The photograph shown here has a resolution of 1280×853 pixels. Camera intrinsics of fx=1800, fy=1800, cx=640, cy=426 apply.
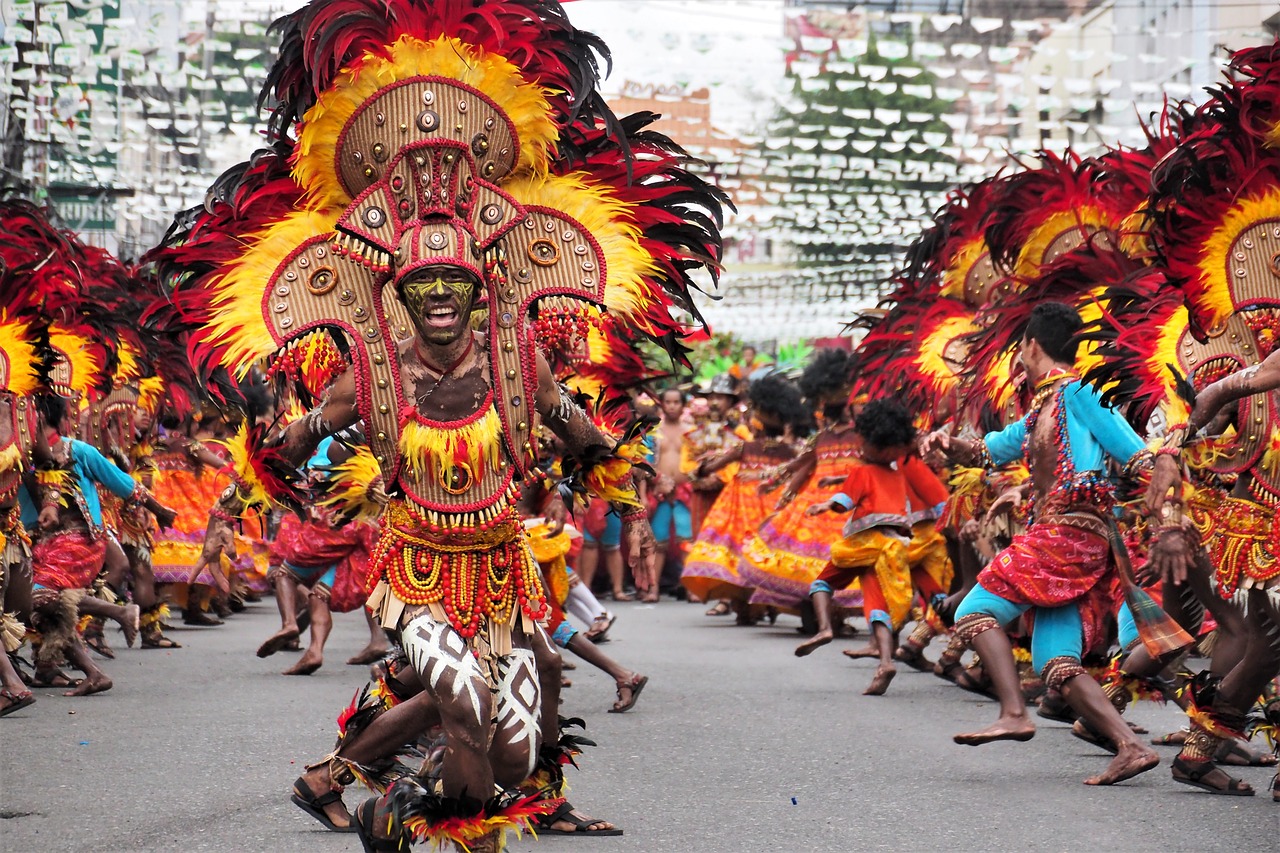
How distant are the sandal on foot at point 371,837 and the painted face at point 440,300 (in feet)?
4.76

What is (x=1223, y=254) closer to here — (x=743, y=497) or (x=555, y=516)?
(x=555, y=516)

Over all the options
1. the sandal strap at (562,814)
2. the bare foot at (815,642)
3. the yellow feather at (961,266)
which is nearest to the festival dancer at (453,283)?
the sandal strap at (562,814)

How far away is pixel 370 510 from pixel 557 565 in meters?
3.32

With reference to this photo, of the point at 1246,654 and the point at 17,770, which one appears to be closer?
the point at 1246,654

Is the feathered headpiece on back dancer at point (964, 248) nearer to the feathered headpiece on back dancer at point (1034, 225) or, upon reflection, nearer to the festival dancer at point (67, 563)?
the feathered headpiece on back dancer at point (1034, 225)

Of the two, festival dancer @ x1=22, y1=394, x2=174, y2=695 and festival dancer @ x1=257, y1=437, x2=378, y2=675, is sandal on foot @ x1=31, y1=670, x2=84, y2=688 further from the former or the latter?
festival dancer @ x1=257, y1=437, x2=378, y2=675

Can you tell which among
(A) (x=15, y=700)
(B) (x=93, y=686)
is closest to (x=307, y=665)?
(B) (x=93, y=686)

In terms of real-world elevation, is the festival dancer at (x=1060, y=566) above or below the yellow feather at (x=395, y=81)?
below

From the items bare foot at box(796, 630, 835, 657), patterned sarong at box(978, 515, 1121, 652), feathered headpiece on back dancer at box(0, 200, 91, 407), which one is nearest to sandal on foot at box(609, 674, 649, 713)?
bare foot at box(796, 630, 835, 657)

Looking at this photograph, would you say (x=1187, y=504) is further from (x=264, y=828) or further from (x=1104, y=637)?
(x=264, y=828)

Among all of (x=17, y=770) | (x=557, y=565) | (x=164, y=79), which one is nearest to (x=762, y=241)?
(x=164, y=79)

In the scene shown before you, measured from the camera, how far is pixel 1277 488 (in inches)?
277

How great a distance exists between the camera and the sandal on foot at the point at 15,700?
9133 millimetres

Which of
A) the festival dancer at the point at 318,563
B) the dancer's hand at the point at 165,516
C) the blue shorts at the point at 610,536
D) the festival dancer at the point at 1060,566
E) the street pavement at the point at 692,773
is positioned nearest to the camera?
A: the street pavement at the point at 692,773
